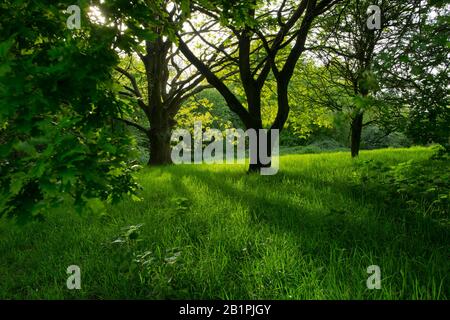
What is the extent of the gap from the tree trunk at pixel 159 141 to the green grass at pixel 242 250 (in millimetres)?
6747

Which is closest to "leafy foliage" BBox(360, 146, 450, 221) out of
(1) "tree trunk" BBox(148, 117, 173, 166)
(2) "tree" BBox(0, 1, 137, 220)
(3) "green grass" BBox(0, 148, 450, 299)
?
(3) "green grass" BBox(0, 148, 450, 299)

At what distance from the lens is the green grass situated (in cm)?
255

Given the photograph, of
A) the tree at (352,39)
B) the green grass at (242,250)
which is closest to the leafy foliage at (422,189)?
the green grass at (242,250)

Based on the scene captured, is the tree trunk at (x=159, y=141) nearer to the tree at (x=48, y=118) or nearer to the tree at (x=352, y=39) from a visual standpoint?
the tree at (x=352, y=39)

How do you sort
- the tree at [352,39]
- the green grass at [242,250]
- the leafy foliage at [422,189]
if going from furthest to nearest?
the tree at [352,39] → the leafy foliage at [422,189] → the green grass at [242,250]

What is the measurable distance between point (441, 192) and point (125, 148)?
4483 millimetres

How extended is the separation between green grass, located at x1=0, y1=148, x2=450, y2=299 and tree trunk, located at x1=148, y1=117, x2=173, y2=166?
266 inches

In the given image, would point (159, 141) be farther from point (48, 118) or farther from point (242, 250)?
point (48, 118)

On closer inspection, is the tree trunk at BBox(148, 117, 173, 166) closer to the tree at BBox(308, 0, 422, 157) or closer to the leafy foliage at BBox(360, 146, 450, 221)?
the tree at BBox(308, 0, 422, 157)

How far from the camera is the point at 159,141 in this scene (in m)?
11.9

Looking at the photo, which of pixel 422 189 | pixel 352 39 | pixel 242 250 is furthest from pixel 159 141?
pixel 242 250

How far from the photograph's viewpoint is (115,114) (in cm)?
242

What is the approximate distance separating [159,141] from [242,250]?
9.28m

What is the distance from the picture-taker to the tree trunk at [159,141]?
11820mm
